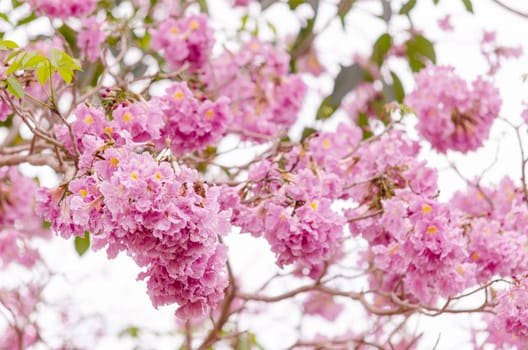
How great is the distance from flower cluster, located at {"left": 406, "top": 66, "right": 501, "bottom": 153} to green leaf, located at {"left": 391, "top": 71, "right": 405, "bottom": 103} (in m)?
0.43

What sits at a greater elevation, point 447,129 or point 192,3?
point 192,3

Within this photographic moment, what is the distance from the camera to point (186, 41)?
93.3 inches

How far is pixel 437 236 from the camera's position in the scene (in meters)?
1.65

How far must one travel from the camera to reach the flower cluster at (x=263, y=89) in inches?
102

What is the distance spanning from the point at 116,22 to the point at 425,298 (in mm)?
1309

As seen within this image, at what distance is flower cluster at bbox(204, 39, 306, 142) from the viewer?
260 cm

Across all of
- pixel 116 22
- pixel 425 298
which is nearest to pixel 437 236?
pixel 425 298

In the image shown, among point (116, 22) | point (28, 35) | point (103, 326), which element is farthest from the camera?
point (103, 326)

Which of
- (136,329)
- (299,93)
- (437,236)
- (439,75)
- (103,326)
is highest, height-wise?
(103,326)

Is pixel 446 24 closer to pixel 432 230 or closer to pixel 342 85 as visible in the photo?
pixel 342 85

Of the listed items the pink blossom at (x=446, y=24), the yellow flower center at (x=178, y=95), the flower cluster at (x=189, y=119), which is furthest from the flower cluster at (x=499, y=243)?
the pink blossom at (x=446, y=24)

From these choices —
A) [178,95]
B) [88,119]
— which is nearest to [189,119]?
[178,95]

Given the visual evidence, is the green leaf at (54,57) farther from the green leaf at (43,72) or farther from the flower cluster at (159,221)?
the flower cluster at (159,221)

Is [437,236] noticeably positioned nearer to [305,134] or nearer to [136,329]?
[305,134]
